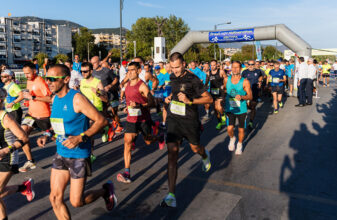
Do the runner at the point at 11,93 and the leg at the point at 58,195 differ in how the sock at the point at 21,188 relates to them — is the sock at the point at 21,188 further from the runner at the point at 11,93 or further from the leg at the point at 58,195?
the runner at the point at 11,93

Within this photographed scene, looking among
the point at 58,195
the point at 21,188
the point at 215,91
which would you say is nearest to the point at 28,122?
the point at 21,188

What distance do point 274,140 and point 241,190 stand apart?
11.9ft

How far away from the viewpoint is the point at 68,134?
3.11m

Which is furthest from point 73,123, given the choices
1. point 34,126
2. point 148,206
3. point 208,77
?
point 208,77

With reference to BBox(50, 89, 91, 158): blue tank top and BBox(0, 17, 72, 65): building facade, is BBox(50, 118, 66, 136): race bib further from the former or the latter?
BBox(0, 17, 72, 65): building facade

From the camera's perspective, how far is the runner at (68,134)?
3.00 metres

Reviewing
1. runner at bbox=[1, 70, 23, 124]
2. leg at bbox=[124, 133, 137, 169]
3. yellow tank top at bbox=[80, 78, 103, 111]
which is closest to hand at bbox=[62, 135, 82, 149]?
leg at bbox=[124, 133, 137, 169]

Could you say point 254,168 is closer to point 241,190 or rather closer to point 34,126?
point 241,190

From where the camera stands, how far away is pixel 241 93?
257 inches

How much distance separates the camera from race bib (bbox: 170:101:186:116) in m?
4.30

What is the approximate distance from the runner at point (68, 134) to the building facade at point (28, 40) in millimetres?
110130

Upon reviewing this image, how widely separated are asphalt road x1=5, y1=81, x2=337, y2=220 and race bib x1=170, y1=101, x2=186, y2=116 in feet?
3.89

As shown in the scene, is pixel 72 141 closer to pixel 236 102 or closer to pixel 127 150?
pixel 127 150

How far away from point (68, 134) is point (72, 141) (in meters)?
0.29
